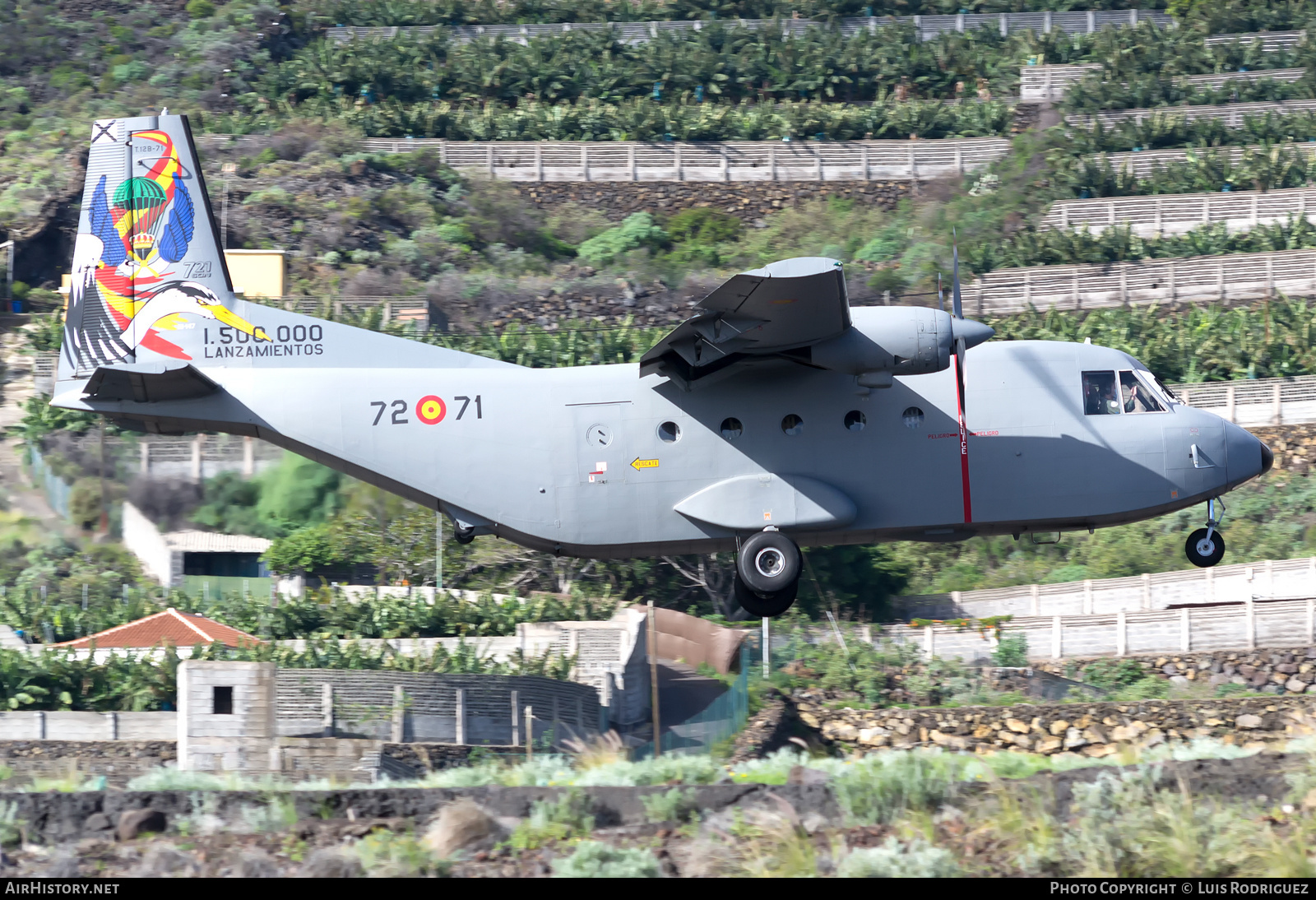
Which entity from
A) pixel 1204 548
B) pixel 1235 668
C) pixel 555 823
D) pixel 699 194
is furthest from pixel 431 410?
pixel 699 194

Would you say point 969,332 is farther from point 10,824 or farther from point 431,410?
point 10,824

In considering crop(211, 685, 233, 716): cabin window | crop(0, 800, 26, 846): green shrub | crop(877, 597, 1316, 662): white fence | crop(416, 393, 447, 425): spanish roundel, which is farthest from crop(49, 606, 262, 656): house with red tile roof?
crop(0, 800, 26, 846): green shrub

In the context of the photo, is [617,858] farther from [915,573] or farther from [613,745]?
[915,573]

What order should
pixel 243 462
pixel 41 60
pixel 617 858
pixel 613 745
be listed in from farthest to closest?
A: pixel 41 60, pixel 243 462, pixel 613 745, pixel 617 858

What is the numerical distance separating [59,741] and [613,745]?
12.0 meters

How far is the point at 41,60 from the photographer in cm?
6144

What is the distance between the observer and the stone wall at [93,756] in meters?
25.1

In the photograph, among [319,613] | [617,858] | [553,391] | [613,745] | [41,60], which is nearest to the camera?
[617,858]

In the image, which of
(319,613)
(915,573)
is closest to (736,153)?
(915,573)

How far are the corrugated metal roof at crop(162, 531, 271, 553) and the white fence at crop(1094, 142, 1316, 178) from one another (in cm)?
3194

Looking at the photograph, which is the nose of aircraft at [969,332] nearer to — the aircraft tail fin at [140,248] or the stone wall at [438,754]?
the aircraft tail fin at [140,248]

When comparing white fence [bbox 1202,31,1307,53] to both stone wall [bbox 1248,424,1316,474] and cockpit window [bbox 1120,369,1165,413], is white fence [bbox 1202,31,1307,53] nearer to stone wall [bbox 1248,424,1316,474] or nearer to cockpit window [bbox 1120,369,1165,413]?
stone wall [bbox 1248,424,1316,474]

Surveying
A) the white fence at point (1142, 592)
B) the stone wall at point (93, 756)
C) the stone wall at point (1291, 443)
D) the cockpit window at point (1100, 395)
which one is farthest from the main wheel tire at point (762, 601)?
the stone wall at point (1291, 443)

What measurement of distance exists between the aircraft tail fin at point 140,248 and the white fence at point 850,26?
4381 centimetres
